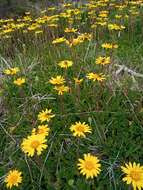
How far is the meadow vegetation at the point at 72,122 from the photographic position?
6.86ft

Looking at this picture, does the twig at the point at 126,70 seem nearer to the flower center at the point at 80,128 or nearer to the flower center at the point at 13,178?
the flower center at the point at 80,128

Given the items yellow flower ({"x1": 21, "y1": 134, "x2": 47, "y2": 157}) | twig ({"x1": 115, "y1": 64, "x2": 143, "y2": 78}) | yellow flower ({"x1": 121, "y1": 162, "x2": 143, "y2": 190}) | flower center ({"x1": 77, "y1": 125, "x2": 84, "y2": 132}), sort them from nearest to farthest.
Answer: yellow flower ({"x1": 121, "y1": 162, "x2": 143, "y2": 190}), yellow flower ({"x1": 21, "y1": 134, "x2": 47, "y2": 157}), flower center ({"x1": 77, "y1": 125, "x2": 84, "y2": 132}), twig ({"x1": 115, "y1": 64, "x2": 143, "y2": 78})

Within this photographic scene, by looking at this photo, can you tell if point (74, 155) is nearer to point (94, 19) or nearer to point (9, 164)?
point (9, 164)

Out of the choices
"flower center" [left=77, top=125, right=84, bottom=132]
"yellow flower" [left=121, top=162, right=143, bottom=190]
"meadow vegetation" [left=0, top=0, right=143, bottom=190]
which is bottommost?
"meadow vegetation" [left=0, top=0, right=143, bottom=190]

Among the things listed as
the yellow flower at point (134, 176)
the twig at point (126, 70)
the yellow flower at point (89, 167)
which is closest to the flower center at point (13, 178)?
the yellow flower at point (89, 167)

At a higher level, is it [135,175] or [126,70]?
[135,175]

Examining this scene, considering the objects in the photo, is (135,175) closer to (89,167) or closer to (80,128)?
(89,167)

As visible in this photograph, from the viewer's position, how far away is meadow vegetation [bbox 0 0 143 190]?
6.86 ft

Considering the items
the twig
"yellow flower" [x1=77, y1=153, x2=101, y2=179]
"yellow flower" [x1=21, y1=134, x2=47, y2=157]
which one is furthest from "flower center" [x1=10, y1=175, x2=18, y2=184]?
the twig

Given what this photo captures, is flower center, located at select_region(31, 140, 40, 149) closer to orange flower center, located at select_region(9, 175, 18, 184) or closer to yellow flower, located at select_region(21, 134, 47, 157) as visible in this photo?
yellow flower, located at select_region(21, 134, 47, 157)

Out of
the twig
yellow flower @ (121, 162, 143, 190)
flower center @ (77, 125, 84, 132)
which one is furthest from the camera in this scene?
the twig

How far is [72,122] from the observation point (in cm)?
255

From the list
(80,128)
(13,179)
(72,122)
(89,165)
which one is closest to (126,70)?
(72,122)

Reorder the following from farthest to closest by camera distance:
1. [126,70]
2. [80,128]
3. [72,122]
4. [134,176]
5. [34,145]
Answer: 1. [126,70]
2. [72,122]
3. [80,128]
4. [34,145]
5. [134,176]
